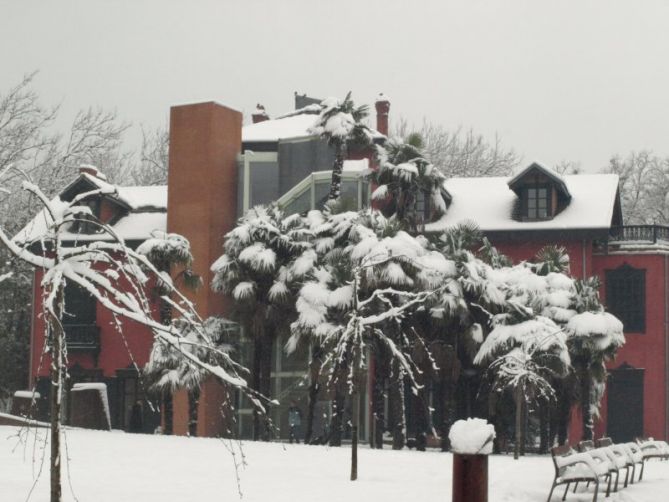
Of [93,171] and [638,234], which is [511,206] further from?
[93,171]

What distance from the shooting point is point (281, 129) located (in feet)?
136

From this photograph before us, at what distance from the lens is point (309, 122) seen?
4216cm

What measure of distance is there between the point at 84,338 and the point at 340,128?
13.5m

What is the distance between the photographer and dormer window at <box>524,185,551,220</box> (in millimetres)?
37188

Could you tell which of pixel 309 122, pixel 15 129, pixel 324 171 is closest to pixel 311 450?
pixel 324 171

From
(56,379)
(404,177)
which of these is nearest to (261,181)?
(404,177)

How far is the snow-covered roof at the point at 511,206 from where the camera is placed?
120ft

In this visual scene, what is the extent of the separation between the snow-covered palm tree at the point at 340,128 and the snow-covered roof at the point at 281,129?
167 inches

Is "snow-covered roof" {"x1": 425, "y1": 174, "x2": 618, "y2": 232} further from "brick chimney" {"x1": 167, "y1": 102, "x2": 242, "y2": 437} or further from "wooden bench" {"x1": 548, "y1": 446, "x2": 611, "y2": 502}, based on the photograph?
"wooden bench" {"x1": 548, "y1": 446, "x2": 611, "y2": 502}

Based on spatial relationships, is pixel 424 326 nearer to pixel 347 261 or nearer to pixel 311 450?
pixel 347 261

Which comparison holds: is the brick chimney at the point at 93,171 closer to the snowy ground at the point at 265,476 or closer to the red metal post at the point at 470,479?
the snowy ground at the point at 265,476

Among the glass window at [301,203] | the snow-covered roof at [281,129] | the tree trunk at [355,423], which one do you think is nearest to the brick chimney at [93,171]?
the snow-covered roof at [281,129]

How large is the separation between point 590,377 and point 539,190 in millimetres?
8896

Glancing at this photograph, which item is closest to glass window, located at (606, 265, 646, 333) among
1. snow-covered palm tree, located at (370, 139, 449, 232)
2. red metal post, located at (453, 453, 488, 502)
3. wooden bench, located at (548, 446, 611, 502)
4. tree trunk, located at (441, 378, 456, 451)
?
snow-covered palm tree, located at (370, 139, 449, 232)
